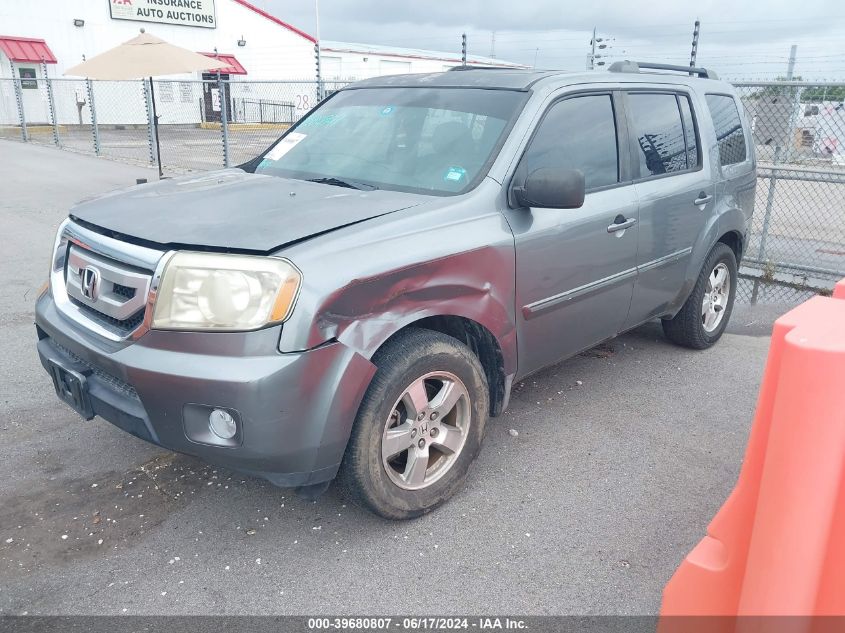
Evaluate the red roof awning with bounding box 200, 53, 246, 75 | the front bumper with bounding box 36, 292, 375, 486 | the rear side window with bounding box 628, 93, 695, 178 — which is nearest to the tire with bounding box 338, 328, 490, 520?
the front bumper with bounding box 36, 292, 375, 486

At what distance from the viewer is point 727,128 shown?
5031mm

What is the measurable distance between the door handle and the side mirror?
0.69 m

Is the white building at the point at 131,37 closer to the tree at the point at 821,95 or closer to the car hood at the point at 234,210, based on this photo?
the tree at the point at 821,95

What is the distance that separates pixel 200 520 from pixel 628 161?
2.94 m

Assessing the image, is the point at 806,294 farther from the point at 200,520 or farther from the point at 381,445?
the point at 200,520

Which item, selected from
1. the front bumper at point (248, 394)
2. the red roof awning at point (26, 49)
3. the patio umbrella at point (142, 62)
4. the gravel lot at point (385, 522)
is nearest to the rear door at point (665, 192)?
the gravel lot at point (385, 522)

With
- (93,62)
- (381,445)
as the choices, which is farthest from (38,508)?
(93,62)

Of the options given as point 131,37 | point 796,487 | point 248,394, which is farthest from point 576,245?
point 131,37

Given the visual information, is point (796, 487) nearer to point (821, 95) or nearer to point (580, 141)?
point (580, 141)

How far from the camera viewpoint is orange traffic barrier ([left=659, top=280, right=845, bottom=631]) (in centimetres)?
149

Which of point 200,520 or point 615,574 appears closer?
point 615,574

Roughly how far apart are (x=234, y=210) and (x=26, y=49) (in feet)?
107

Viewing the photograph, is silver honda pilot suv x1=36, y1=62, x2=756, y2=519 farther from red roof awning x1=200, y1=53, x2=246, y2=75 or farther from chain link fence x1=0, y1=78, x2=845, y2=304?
red roof awning x1=200, y1=53, x2=246, y2=75

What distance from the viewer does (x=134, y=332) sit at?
262 cm
